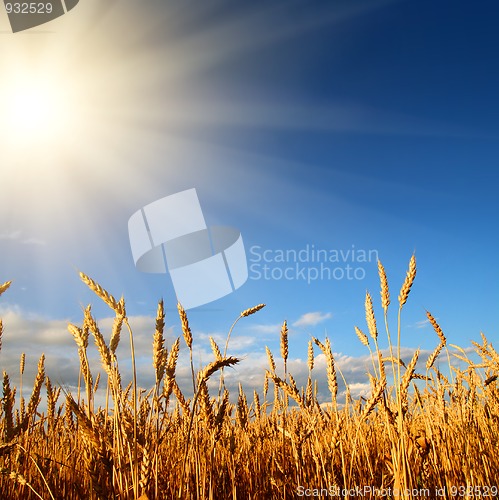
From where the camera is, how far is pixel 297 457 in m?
3.11

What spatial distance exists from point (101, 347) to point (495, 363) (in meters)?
5.21

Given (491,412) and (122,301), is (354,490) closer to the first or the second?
(122,301)

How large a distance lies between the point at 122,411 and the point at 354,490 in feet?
5.75

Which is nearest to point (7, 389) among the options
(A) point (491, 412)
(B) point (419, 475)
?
(B) point (419, 475)

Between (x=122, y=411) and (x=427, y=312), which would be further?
(x=427, y=312)

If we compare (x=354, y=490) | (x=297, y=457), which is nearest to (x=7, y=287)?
(x=297, y=457)

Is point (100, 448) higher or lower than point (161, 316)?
lower

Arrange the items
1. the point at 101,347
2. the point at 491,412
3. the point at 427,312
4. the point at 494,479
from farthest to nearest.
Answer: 1. the point at 491,412
2. the point at 427,312
3. the point at 494,479
4. the point at 101,347

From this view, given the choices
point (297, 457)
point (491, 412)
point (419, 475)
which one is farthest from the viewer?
point (491, 412)

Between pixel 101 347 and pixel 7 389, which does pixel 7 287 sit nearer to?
pixel 7 389

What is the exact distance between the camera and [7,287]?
3074mm

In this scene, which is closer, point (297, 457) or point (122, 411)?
point (122, 411)

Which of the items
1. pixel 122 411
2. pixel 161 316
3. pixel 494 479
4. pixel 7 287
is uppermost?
pixel 7 287

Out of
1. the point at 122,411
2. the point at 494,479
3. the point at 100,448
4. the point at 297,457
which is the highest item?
the point at 122,411
